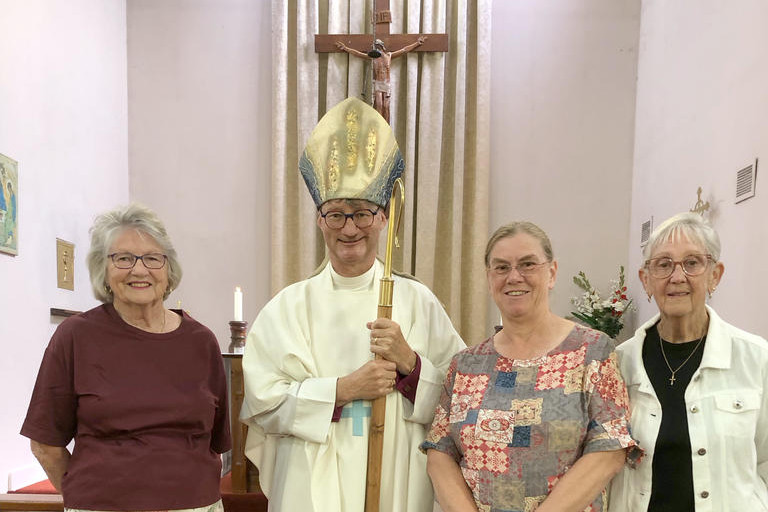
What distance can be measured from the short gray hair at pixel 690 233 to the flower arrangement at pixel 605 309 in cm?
324

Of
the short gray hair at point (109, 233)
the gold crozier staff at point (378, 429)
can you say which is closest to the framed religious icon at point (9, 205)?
the short gray hair at point (109, 233)

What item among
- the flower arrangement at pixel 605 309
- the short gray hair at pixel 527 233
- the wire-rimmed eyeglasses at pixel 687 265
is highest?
the short gray hair at pixel 527 233

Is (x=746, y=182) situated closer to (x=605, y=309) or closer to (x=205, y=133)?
(x=605, y=309)

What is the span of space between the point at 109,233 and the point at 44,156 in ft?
8.17

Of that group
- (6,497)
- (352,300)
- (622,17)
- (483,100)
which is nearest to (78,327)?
(352,300)

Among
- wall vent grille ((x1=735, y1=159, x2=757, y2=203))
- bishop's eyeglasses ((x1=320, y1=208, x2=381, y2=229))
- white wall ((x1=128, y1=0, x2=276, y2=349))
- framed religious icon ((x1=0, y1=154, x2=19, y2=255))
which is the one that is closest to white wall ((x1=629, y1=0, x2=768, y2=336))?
wall vent grille ((x1=735, y1=159, x2=757, y2=203))

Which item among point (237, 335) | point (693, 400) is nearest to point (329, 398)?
point (693, 400)

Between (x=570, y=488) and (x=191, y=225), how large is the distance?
4652 millimetres

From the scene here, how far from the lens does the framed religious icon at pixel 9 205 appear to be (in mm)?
3633

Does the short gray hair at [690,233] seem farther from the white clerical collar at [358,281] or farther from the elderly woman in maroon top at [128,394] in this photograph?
the elderly woman in maroon top at [128,394]

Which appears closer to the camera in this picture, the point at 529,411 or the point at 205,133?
the point at 529,411

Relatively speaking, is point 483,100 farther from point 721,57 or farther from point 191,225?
point 191,225

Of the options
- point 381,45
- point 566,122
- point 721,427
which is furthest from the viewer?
point 566,122

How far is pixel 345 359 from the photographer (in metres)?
2.50
